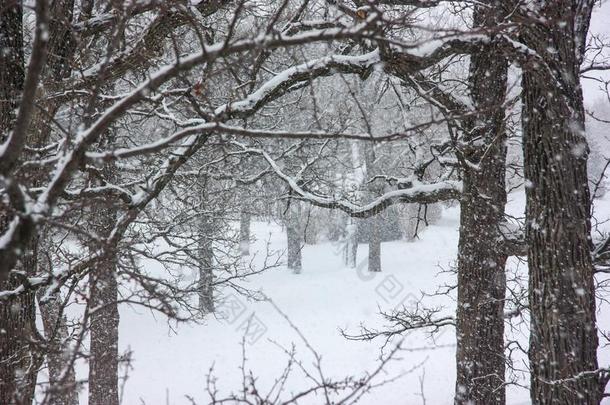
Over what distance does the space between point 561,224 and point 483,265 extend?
5.43 ft

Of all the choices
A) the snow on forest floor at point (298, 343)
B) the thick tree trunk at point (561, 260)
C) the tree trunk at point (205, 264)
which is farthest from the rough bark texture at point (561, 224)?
the tree trunk at point (205, 264)

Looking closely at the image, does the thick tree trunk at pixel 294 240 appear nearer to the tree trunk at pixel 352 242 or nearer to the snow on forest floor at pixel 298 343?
the snow on forest floor at pixel 298 343

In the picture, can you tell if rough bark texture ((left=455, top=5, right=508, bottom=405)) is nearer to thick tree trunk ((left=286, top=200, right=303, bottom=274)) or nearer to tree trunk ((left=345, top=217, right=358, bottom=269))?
thick tree trunk ((left=286, top=200, right=303, bottom=274))

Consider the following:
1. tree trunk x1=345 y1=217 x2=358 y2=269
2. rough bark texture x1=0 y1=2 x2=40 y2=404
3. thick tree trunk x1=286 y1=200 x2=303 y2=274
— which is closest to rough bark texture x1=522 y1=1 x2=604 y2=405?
rough bark texture x1=0 y1=2 x2=40 y2=404

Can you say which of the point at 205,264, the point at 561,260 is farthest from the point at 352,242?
the point at 561,260

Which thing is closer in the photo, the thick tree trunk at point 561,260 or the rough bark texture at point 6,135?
the thick tree trunk at point 561,260

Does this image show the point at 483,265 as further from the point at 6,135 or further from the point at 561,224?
the point at 6,135

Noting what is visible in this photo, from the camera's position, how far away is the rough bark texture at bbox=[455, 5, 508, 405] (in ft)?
16.4

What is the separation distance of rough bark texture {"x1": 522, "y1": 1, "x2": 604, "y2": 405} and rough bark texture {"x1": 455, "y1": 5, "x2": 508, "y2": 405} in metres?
1.34

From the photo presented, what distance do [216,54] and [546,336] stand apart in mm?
3075

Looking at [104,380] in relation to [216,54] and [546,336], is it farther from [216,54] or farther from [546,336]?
[216,54]

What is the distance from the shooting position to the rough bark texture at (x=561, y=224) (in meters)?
3.44

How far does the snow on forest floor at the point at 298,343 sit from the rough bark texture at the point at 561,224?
3.06 metres

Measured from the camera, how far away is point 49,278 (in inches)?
123
